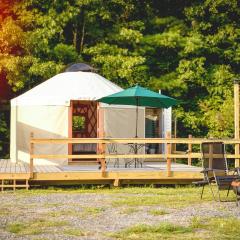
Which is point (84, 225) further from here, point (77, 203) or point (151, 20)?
point (151, 20)

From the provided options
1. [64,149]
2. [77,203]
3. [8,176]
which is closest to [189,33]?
[64,149]

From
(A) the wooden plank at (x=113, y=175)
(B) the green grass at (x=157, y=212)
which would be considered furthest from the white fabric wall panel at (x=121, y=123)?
(B) the green grass at (x=157, y=212)

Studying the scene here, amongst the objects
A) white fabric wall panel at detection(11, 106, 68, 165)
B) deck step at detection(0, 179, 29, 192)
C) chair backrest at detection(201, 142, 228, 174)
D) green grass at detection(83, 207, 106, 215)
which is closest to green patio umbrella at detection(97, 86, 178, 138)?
white fabric wall panel at detection(11, 106, 68, 165)

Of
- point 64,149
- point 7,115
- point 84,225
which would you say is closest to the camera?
point 84,225

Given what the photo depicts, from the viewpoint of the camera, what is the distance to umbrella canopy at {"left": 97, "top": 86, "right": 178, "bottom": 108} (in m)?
11.9

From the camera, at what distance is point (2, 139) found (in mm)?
18484

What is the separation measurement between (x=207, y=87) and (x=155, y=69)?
1.85m

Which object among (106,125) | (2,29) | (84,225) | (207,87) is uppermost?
(2,29)

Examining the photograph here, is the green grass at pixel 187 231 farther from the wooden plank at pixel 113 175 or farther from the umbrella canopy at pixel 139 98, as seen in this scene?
the umbrella canopy at pixel 139 98

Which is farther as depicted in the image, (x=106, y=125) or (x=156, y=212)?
(x=106, y=125)

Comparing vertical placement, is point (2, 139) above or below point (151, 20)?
below

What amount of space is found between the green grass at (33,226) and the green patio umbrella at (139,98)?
5168 mm

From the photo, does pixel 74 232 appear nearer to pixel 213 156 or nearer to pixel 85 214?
pixel 85 214

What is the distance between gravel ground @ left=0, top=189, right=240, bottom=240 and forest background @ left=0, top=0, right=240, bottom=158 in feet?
28.6
